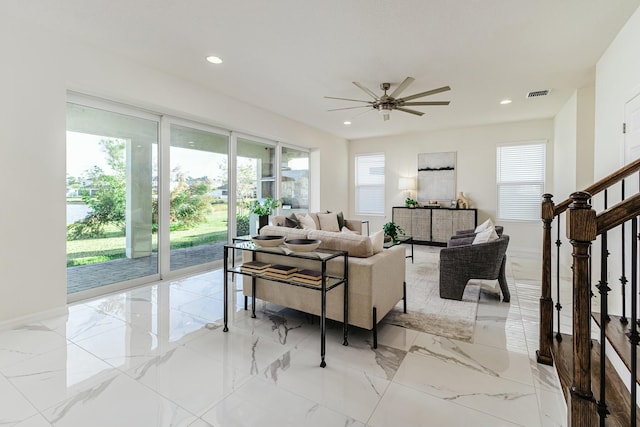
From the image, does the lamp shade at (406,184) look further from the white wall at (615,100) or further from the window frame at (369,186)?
the white wall at (615,100)

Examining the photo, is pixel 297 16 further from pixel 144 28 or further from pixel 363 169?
pixel 363 169

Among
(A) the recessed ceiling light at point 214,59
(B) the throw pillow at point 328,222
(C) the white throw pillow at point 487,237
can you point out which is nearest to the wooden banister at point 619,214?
(C) the white throw pillow at point 487,237

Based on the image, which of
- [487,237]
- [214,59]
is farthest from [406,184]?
[214,59]

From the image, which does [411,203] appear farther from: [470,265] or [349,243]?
[349,243]

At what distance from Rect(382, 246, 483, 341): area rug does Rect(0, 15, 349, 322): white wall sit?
10.9 ft

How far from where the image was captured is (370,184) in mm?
8227

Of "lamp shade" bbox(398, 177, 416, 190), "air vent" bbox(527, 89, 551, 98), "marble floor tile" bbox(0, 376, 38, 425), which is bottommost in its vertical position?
"marble floor tile" bbox(0, 376, 38, 425)

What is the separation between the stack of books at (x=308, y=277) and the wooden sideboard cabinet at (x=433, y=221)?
5.07m

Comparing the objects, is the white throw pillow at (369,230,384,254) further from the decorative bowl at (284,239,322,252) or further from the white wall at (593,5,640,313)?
the white wall at (593,5,640,313)

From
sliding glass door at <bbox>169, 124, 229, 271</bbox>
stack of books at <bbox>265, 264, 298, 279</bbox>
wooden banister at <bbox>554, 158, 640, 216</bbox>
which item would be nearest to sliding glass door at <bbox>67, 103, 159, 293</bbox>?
sliding glass door at <bbox>169, 124, 229, 271</bbox>

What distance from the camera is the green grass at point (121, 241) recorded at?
3.52 m

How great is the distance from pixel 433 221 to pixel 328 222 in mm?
2610

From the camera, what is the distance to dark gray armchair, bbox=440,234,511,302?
3307mm

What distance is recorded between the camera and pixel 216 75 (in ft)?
12.9
